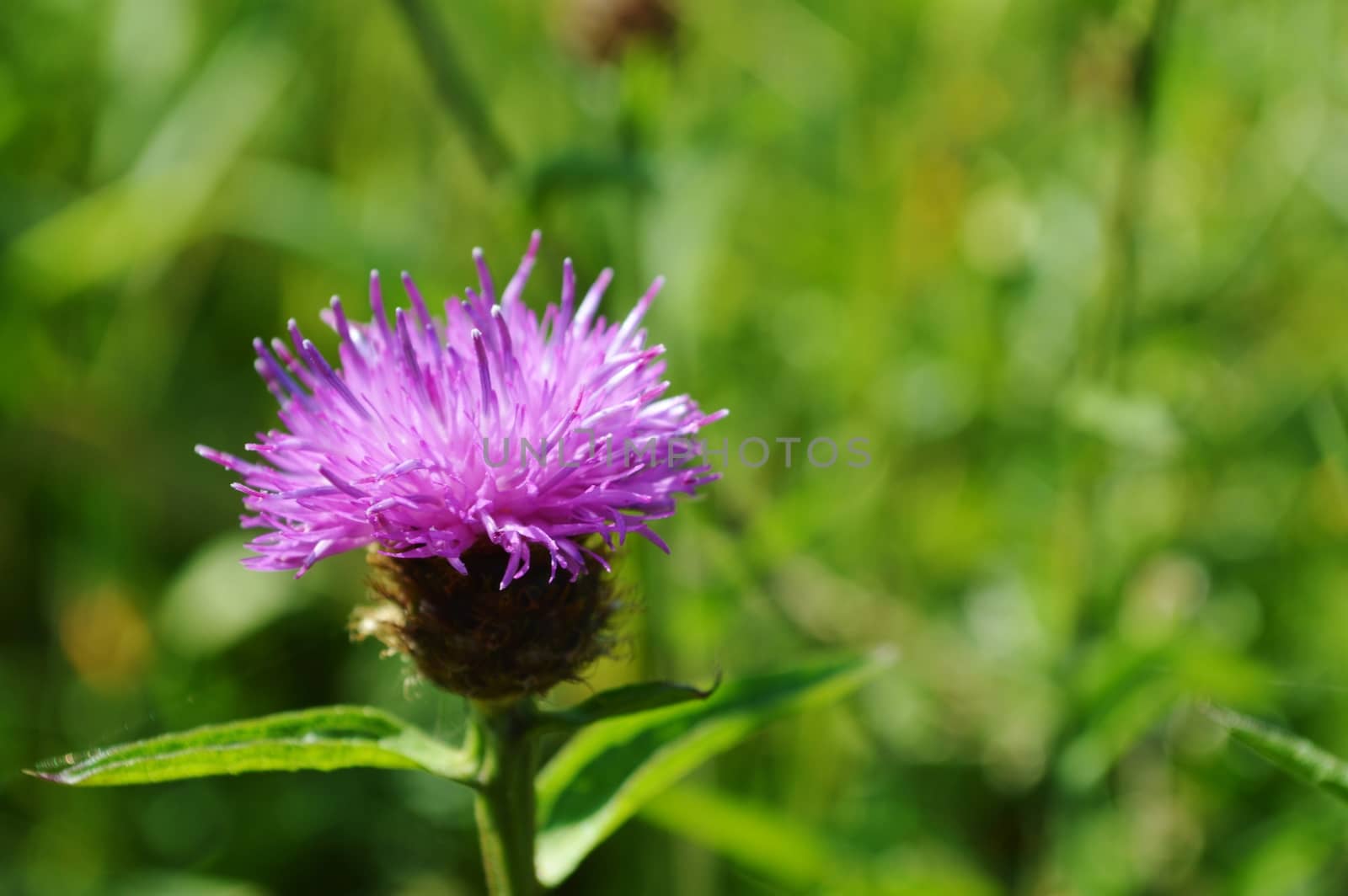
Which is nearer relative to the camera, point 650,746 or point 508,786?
point 508,786

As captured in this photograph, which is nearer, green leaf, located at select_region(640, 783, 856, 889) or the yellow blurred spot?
green leaf, located at select_region(640, 783, 856, 889)

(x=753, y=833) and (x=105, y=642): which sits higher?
(x=105, y=642)

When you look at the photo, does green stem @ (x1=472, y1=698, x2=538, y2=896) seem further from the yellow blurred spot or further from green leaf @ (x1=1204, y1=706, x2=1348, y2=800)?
the yellow blurred spot

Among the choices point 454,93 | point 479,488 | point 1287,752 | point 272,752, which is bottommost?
point 1287,752

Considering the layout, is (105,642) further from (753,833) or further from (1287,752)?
(1287,752)

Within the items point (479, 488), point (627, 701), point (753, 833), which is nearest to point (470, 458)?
point (479, 488)

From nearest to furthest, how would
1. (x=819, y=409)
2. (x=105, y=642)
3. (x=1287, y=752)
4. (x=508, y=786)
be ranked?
(x=1287, y=752) < (x=508, y=786) < (x=105, y=642) < (x=819, y=409)

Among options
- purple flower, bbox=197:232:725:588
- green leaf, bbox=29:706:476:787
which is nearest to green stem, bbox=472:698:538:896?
green leaf, bbox=29:706:476:787
